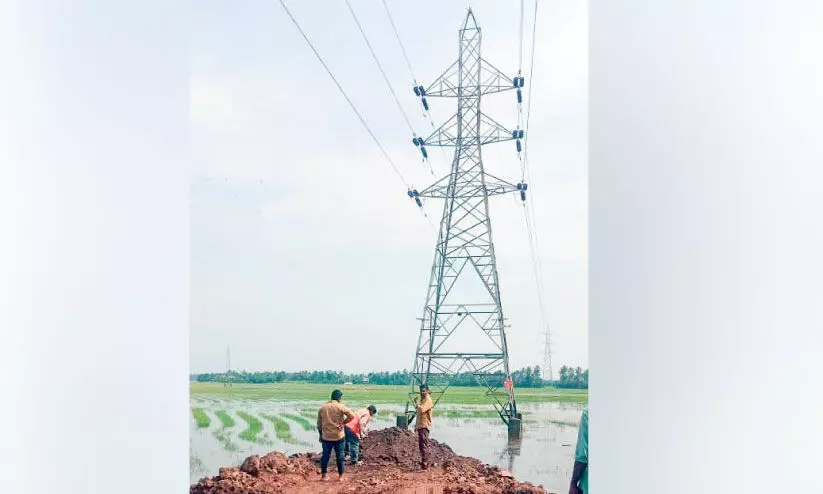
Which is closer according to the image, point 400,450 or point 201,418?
point 400,450

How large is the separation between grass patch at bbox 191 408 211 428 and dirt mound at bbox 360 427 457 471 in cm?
104

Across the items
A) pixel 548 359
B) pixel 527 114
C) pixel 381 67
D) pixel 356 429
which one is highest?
pixel 381 67

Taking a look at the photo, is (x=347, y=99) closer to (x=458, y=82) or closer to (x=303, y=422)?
(x=458, y=82)

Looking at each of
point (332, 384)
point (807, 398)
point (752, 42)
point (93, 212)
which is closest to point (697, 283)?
point (807, 398)

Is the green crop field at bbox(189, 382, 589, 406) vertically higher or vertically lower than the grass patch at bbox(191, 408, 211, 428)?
higher

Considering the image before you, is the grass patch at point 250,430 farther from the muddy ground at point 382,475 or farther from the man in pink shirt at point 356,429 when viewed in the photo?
the man in pink shirt at point 356,429

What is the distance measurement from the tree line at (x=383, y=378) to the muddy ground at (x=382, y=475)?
28 centimetres

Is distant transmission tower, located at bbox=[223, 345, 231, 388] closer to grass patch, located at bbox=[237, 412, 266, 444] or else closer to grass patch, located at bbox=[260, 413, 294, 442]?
→ grass patch, located at bbox=[237, 412, 266, 444]

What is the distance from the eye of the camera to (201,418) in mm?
5438

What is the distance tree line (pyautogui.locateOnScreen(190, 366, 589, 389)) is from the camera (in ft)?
15.4

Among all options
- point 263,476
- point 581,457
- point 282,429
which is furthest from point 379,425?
point 581,457

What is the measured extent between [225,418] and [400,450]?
110 centimetres

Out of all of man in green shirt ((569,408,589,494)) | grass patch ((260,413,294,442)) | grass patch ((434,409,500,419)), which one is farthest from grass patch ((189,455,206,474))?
man in green shirt ((569,408,589,494))

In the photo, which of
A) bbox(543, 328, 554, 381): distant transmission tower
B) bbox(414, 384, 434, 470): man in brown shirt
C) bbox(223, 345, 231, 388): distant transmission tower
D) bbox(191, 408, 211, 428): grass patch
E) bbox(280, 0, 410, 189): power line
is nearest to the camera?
bbox(543, 328, 554, 381): distant transmission tower
